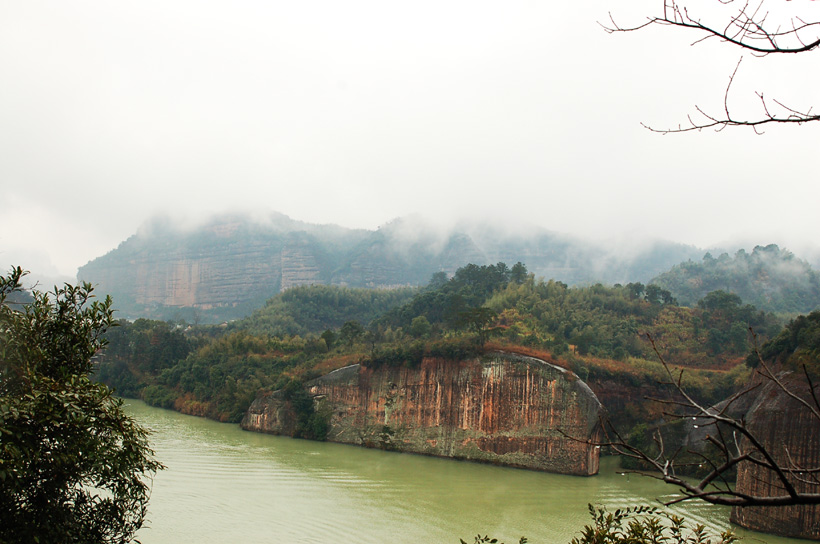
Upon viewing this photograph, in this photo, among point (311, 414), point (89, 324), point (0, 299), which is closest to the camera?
point (0, 299)

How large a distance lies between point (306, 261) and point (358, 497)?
367 ft

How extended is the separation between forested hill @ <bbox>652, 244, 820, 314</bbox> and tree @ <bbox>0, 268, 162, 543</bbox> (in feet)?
195

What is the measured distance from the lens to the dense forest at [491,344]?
28.4 meters

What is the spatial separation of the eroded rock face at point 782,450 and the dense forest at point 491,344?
922cm

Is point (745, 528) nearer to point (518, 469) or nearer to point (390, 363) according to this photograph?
point (518, 469)

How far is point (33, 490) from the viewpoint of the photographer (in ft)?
20.7

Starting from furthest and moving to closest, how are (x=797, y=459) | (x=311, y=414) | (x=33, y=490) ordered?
1. (x=311, y=414)
2. (x=797, y=459)
3. (x=33, y=490)

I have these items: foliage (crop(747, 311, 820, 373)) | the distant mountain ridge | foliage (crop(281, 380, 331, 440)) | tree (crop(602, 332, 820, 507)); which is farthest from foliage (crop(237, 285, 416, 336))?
the distant mountain ridge

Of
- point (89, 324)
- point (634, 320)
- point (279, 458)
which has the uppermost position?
point (634, 320)

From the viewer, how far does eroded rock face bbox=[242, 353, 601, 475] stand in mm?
23766

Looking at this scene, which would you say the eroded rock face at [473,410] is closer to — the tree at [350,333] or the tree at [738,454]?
the tree at [738,454]

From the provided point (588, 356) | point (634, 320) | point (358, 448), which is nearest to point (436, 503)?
point (358, 448)

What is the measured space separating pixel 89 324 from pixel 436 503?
12.6 metres

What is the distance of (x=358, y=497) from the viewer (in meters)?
18.1
